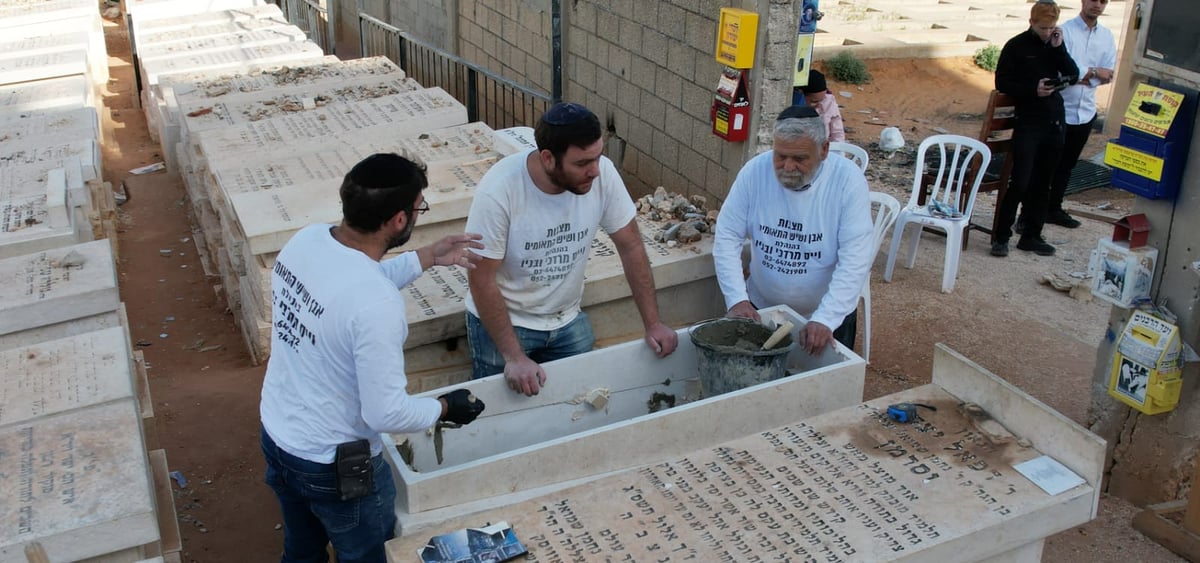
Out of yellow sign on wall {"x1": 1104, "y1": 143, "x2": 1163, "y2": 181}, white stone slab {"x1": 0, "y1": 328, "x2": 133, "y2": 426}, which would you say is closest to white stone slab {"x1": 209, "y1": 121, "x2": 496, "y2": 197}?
white stone slab {"x1": 0, "y1": 328, "x2": 133, "y2": 426}

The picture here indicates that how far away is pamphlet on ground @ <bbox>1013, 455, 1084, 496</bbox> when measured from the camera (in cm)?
308

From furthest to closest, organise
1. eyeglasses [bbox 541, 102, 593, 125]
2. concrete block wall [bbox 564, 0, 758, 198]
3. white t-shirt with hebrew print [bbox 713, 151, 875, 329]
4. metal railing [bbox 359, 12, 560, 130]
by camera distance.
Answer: metal railing [bbox 359, 12, 560, 130] < concrete block wall [bbox 564, 0, 758, 198] < white t-shirt with hebrew print [bbox 713, 151, 875, 329] < eyeglasses [bbox 541, 102, 593, 125]

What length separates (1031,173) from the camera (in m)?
7.74

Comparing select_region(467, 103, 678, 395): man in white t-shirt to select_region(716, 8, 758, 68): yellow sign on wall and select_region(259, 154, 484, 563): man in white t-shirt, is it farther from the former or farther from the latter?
select_region(716, 8, 758, 68): yellow sign on wall

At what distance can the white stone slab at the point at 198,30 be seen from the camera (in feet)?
39.5

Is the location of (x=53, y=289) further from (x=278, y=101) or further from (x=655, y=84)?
(x=655, y=84)

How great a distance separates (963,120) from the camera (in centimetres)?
1349

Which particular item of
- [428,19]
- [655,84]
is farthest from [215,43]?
[655,84]

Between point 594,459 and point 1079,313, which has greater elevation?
point 594,459

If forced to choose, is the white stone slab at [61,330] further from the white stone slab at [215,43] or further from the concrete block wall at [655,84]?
the white stone slab at [215,43]

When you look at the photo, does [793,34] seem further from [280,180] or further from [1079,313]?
[280,180]

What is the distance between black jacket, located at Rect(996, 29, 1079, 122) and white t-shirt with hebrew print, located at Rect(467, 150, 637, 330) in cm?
463

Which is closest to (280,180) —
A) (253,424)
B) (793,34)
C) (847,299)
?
(253,424)

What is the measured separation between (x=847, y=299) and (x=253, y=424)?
3.32m
